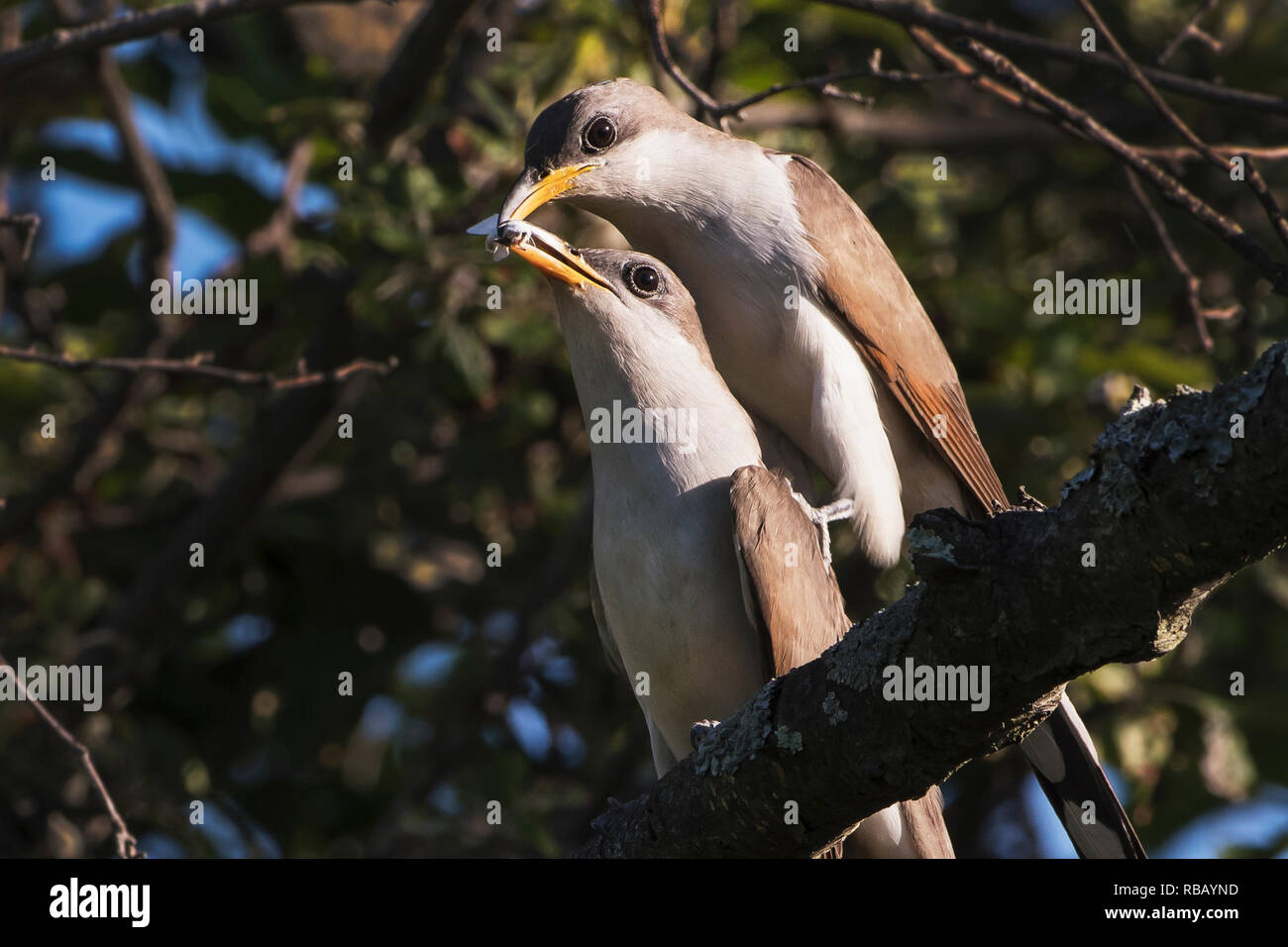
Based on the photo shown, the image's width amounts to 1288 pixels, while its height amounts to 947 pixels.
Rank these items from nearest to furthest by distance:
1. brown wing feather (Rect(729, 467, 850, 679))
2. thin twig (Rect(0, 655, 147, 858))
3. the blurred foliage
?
1. thin twig (Rect(0, 655, 147, 858))
2. brown wing feather (Rect(729, 467, 850, 679))
3. the blurred foliage

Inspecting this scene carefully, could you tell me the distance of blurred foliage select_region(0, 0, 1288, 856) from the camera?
6672mm

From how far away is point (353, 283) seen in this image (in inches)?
265

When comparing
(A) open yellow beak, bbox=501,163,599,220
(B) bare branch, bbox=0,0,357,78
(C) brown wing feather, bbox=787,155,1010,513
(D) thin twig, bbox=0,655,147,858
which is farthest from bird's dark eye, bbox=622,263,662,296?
(D) thin twig, bbox=0,655,147,858

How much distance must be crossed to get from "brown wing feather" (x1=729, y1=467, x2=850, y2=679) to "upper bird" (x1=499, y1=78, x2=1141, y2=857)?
0.49m

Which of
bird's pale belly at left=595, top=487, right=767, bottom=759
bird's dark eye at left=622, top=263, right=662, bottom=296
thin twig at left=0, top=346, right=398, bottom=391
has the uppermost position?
bird's dark eye at left=622, top=263, right=662, bottom=296

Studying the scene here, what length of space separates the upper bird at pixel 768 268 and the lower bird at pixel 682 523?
0.21m

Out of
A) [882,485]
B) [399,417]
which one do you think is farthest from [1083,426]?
[399,417]

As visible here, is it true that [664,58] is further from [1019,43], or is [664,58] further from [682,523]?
[682,523]

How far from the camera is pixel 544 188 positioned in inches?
195

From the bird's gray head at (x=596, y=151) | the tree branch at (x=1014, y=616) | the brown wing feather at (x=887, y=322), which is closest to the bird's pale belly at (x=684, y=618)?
the tree branch at (x=1014, y=616)

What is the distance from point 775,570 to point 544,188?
1.58 meters

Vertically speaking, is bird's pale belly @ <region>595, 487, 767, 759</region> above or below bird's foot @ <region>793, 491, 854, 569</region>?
below

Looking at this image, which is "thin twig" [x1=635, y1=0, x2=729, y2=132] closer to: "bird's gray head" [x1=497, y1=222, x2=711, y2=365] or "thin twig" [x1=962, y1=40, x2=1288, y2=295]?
"bird's gray head" [x1=497, y1=222, x2=711, y2=365]

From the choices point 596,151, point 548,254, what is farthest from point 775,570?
point 596,151
